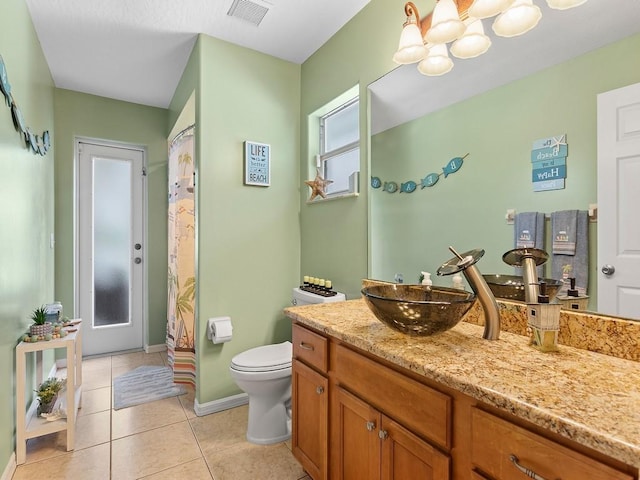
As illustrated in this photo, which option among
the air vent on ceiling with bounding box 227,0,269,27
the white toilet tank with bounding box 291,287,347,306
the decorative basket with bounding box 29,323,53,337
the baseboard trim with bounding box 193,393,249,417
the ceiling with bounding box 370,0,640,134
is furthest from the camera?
the baseboard trim with bounding box 193,393,249,417

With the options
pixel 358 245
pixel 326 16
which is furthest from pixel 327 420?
pixel 326 16

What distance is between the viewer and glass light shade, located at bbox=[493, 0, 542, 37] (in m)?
1.16

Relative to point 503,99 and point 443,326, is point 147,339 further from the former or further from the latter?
point 503,99

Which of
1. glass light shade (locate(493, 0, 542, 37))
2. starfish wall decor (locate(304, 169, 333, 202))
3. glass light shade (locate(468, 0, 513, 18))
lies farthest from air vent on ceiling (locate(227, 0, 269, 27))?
glass light shade (locate(493, 0, 542, 37))

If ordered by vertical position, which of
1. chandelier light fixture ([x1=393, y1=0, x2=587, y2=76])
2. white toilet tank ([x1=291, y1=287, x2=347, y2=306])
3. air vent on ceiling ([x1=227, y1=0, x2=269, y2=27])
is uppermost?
air vent on ceiling ([x1=227, y1=0, x2=269, y2=27])

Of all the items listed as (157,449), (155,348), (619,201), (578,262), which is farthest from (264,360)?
(155,348)

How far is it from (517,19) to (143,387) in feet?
10.7

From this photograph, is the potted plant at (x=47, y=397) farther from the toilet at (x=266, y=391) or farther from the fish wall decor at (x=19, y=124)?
the fish wall decor at (x=19, y=124)

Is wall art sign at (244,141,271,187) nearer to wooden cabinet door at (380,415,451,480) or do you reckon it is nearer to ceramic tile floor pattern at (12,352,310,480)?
ceramic tile floor pattern at (12,352,310,480)

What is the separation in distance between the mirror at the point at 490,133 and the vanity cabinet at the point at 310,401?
61cm

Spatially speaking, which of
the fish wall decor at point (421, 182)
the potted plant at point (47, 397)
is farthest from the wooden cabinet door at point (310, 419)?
the potted plant at point (47, 397)

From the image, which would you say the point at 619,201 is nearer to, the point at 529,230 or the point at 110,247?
the point at 529,230

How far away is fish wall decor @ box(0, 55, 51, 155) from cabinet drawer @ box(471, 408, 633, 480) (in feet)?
7.24

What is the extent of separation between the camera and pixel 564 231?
1.07 m
